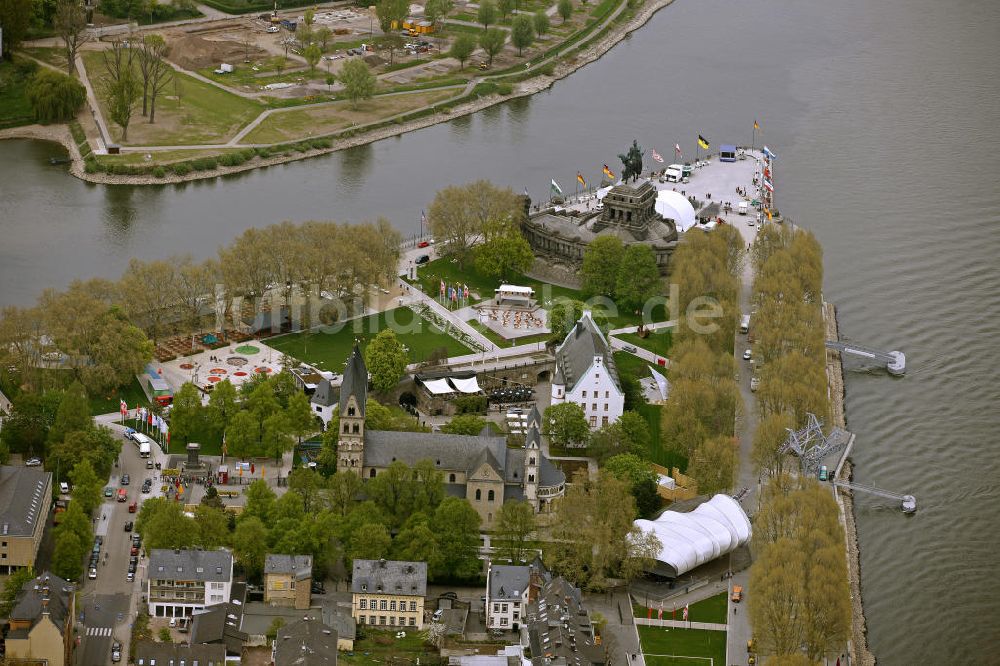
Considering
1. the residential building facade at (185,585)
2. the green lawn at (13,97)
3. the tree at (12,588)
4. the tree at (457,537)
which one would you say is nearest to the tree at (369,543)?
the tree at (457,537)

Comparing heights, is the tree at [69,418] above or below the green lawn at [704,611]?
above

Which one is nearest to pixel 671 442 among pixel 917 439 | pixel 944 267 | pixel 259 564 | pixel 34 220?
pixel 917 439

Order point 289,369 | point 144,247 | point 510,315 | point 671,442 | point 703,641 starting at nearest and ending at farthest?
point 703,641, point 671,442, point 289,369, point 510,315, point 144,247

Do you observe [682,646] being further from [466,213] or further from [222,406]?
[466,213]

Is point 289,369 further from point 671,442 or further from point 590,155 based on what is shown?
point 590,155

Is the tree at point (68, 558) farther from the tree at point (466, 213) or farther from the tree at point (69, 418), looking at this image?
the tree at point (466, 213)

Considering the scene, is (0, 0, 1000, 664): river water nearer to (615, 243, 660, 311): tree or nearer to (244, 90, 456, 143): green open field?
(244, 90, 456, 143): green open field
